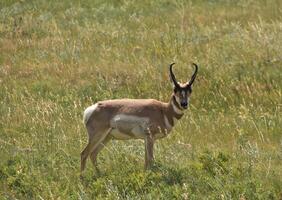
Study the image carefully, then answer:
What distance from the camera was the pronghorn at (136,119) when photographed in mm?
8961

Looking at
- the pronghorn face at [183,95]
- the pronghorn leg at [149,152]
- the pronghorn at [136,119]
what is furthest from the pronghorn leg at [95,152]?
the pronghorn face at [183,95]

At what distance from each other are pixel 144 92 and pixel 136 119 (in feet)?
15.9

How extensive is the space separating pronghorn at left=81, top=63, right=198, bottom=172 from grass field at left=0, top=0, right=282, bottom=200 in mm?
312

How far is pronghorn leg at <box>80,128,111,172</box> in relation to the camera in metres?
9.15

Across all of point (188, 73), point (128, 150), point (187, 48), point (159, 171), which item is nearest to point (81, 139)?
point (128, 150)

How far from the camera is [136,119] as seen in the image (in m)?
9.05

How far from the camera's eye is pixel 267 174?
26.4 ft

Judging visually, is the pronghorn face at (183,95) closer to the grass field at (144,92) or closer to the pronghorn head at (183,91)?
the pronghorn head at (183,91)

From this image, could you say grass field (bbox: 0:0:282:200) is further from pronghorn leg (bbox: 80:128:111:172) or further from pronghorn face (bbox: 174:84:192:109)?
pronghorn face (bbox: 174:84:192:109)

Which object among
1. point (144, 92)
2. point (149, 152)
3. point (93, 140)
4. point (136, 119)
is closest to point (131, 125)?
point (136, 119)

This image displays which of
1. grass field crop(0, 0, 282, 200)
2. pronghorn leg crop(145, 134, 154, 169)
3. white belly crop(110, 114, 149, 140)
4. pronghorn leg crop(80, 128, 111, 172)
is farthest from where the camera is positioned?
pronghorn leg crop(80, 128, 111, 172)

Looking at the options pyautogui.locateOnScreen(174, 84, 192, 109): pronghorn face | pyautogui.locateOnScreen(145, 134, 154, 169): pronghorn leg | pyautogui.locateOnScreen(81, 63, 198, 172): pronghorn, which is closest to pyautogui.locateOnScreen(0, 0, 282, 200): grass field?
pyautogui.locateOnScreen(145, 134, 154, 169): pronghorn leg

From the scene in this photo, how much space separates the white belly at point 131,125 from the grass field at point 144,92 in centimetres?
36

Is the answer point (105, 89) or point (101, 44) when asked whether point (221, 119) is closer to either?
point (105, 89)
